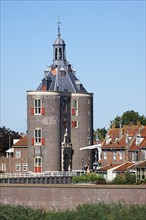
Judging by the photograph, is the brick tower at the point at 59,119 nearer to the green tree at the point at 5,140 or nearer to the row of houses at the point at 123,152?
the row of houses at the point at 123,152

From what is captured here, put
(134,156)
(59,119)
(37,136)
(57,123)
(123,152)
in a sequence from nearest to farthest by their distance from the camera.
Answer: (134,156)
(123,152)
(37,136)
(57,123)
(59,119)

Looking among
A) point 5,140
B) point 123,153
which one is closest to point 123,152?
point 123,153


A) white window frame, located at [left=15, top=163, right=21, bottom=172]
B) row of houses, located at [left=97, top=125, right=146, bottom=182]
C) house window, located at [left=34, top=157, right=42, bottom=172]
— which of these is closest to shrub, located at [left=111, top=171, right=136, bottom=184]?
row of houses, located at [left=97, top=125, right=146, bottom=182]

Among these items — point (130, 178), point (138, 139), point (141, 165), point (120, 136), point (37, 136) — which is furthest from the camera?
point (37, 136)

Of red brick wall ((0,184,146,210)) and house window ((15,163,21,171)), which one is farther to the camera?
house window ((15,163,21,171))

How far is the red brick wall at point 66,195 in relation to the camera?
5125cm

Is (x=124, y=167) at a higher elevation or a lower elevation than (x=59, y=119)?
lower

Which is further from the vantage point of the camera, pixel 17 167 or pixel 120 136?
pixel 17 167

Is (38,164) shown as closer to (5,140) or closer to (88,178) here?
(88,178)

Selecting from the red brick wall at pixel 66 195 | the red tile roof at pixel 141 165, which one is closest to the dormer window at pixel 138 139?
the red tile roof at pixel 141 165

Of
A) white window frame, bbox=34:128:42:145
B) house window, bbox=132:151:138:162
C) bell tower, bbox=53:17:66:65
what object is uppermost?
bell tower, bbox=53:17:66:65

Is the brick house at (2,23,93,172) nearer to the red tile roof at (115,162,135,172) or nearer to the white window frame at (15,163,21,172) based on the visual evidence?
the white window frame at (15,163,21,172)

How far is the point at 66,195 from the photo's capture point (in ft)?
176

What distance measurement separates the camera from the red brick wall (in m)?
51.2
